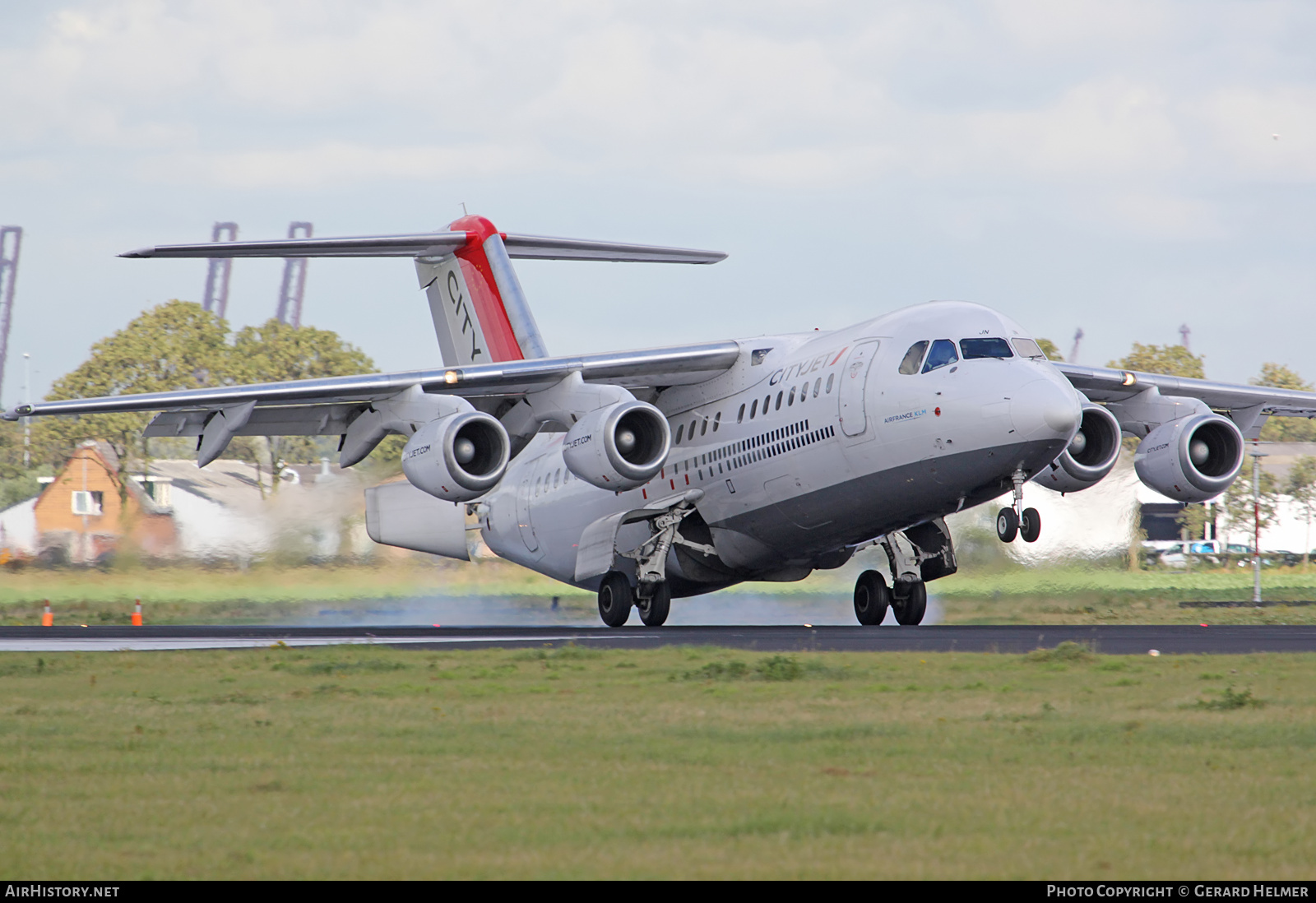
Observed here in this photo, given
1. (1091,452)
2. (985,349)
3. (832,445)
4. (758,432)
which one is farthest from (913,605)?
(985,349)

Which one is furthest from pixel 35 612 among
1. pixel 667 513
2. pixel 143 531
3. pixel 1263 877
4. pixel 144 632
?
pixel 1263 877

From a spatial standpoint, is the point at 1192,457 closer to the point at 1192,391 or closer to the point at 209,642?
the point at 1192,391

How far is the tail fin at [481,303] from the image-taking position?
1043 inches

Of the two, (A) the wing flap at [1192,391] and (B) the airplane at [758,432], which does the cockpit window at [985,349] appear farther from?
(A) the wing flap at [1192,391]

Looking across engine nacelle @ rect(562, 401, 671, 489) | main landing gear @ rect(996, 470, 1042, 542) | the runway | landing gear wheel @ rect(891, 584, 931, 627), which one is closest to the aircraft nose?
main landing gear @ rect(996, 470, 1042, 542)

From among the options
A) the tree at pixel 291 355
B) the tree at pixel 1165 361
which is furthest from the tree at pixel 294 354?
the tree at pixel 1165 361

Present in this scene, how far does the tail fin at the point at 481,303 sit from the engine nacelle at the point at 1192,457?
32.0 feet

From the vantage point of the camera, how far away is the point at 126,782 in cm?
796

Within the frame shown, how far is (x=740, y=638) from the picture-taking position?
1884 cm

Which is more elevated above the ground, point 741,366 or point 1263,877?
point 741,366

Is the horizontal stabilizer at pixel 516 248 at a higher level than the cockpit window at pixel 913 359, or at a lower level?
higher

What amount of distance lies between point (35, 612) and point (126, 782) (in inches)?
958

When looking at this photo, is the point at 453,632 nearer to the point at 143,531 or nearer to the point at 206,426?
the point at 206,426

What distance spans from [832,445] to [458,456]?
16.0 ft
